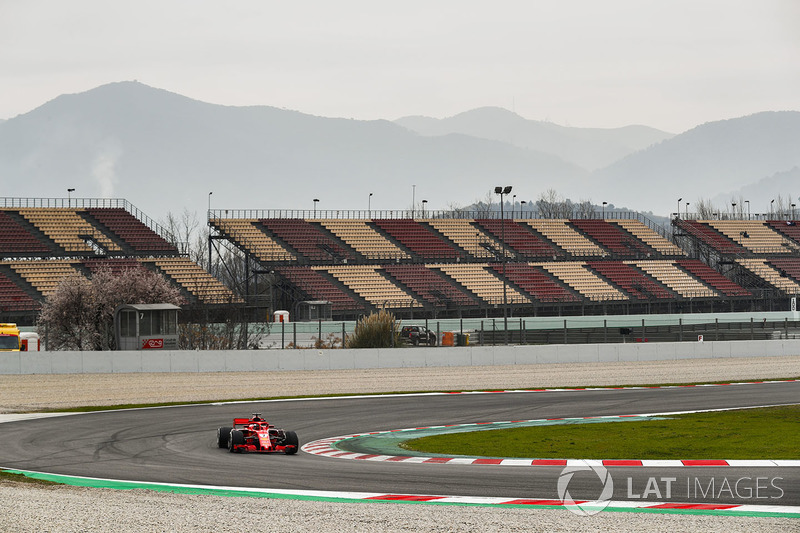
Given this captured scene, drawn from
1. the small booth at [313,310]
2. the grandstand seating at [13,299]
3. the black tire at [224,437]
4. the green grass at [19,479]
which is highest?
the grandstand seating at [13,299]

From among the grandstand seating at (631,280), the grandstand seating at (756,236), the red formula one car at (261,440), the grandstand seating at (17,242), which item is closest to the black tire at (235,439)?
the red formula one car at (261,440)

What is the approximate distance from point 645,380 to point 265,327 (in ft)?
66.9

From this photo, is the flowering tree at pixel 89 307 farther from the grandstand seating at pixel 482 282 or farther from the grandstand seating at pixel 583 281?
the grandstand seating at pixel 583 281

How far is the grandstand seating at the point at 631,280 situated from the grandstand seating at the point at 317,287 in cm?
2266

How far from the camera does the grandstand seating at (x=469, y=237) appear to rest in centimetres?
8056

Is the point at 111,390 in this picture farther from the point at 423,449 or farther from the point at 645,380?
the point at 645,380

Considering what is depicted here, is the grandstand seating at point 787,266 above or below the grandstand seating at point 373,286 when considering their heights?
above

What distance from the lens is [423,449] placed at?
19.1m

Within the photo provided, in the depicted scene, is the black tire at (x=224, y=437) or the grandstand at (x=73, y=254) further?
the grandstand at (x=73, y=254)

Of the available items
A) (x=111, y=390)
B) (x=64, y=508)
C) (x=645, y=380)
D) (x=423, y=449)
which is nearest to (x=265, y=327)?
(x=111, y=390)

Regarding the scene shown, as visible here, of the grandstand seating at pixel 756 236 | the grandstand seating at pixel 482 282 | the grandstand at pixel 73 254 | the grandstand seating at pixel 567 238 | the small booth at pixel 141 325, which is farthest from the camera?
the grandstand seating at pixel 756 236

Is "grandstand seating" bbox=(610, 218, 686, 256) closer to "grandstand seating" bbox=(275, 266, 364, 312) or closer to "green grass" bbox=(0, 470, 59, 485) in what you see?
"grandstand seating" bbox=(275, 266, 364, 312)

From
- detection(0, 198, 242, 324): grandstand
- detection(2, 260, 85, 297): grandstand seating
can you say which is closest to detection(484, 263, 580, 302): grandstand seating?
detection(0, 198, 242, 324): grandstand

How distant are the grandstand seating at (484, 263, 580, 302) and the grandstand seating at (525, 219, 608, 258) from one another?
7470mm
